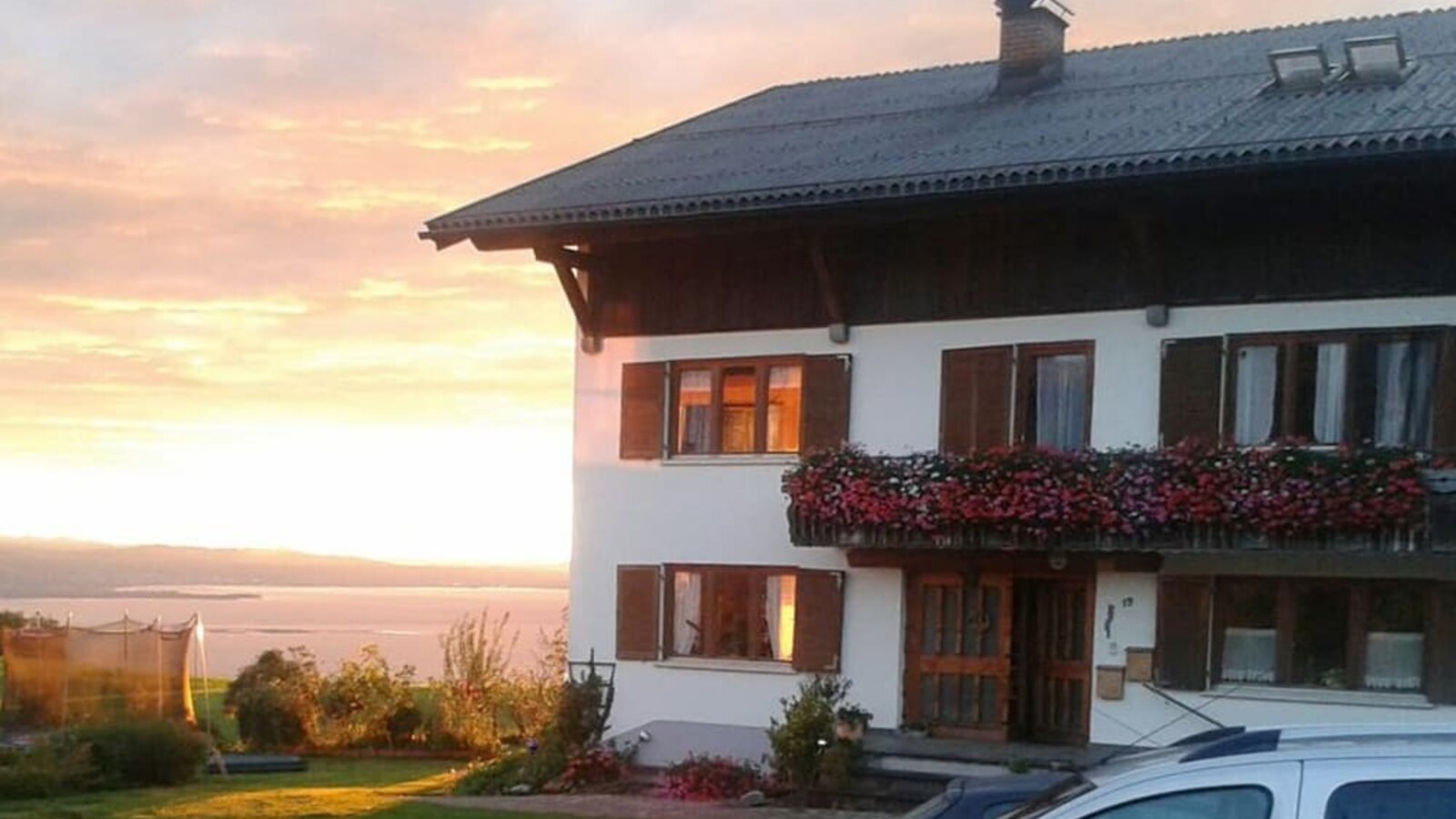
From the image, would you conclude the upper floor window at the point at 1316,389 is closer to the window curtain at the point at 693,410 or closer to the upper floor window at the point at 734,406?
the upper floor window at the point at 734,406

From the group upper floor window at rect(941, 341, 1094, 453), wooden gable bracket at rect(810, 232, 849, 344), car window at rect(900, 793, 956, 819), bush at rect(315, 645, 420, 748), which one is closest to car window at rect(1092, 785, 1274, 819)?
car window at rect(900, 793, 956, 819)

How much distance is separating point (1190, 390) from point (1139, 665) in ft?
9.44

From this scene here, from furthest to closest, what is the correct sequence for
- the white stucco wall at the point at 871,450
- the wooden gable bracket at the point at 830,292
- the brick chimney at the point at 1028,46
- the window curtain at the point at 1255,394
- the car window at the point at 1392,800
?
the brick chimney at the point at 1028,46
the wooden gable bracket at the point at 830,292
the white stucco wall at the point at 871,450
the window curtain at the point at 1255,394
the car window at the point at 1392,800

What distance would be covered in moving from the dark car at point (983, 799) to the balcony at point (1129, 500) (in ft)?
30.8

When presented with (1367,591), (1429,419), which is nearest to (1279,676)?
(1367,591)

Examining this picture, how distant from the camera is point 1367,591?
61.3ft

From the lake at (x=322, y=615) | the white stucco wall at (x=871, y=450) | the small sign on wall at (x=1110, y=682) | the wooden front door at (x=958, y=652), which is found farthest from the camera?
the lake at (x=322, y=615)

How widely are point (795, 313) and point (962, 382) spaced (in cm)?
229

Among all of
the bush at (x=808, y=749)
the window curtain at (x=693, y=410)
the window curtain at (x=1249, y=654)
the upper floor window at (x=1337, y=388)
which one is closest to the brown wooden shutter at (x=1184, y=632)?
the window curtain at (x=1249, y=654)

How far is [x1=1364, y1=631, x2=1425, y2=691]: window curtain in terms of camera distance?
60.4 feet

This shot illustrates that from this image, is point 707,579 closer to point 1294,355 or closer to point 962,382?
point 962,382

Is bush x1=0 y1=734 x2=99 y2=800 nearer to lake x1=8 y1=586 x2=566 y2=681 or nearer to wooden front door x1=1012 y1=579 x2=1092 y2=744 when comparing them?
lake x1=8 y1=586 x2=566 y2=681

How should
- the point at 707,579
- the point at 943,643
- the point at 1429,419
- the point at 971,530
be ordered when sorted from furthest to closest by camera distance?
1. the point at 707,579
2. the point at 943,643
3. the point at 971,530
4. the point at 1429,419

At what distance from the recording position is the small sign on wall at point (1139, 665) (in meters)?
19.7
